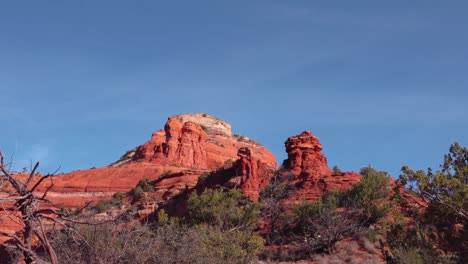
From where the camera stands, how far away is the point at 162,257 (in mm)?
10633

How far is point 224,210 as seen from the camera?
39812 mm

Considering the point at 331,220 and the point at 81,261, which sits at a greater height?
the point at 331,220

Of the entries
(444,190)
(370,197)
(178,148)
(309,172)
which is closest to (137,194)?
(178,148)

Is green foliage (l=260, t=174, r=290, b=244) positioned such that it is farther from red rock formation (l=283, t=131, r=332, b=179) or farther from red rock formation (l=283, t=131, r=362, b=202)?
red rock formation (l=283, t=131, r=332, b=179)

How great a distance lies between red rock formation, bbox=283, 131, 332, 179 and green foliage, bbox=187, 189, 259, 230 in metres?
10.3

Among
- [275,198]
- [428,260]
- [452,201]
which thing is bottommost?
[428,260]

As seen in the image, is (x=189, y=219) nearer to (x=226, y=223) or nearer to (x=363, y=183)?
(x=226, y=223)

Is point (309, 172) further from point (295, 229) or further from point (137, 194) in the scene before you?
point (137, 194)

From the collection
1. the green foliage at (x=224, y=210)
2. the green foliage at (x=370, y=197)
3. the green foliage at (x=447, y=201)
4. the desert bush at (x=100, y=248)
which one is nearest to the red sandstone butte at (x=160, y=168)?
the green foliage at (x=224, y=210)

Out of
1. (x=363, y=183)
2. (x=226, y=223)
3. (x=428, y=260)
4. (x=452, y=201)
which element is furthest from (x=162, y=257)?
(x=363, y=183)

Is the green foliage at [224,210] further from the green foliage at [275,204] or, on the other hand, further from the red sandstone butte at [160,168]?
the red sandstone butte at [160,168]

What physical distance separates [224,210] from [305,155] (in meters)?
15.9

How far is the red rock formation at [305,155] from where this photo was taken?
169 feet

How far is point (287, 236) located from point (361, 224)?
19.1ft
